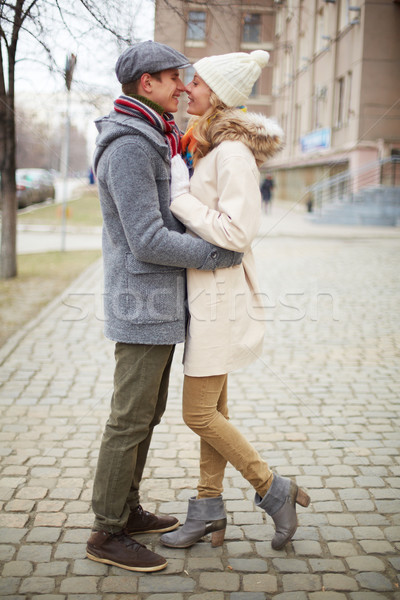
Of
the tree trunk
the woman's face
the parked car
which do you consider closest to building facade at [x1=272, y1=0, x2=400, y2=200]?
the parked car

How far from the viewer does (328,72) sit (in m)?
28.3

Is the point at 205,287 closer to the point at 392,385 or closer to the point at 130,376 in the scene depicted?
the point at 130,376

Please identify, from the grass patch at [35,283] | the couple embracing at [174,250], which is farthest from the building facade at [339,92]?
the couple embracing at [174,250]

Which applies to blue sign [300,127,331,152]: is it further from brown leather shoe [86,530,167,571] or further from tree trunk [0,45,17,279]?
brown leather shoe [86,530,167,571]

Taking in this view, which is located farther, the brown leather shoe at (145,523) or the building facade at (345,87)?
the building facade at (345,87)

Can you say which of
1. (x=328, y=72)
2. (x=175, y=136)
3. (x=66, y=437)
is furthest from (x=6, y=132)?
(x=328, y=72)

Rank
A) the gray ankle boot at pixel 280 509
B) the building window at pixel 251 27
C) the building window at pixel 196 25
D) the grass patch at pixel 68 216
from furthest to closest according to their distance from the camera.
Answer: the grass patch at pixel 68 216, the building window at pixel 251 27, the building window at pixel 196 25, the gray ankle boot at pixel 280 509

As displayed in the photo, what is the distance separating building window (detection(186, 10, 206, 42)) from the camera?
4979 mm

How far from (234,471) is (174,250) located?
5.69ft

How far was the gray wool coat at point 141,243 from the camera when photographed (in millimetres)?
2312

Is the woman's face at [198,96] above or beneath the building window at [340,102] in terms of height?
beneath

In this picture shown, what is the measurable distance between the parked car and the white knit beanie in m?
25.5

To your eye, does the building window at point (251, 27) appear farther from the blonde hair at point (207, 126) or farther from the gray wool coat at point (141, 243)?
the gray wool coat at point (141, 243)

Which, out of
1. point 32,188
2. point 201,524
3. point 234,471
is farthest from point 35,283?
point 32,188
